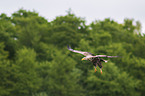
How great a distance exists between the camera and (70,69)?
39.4 metres

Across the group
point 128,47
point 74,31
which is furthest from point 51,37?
point 128,47

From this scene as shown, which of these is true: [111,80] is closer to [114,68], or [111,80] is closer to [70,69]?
[114,68]

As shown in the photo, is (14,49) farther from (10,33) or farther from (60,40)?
(60,40)

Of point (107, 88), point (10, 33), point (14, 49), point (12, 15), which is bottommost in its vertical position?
point (107, 88)

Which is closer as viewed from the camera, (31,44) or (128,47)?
(128,47)

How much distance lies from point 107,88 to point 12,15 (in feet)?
115

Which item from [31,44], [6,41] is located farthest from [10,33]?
[31,44]

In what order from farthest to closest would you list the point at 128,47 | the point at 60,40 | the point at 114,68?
1. the point at 60,40
2. the point at 128,47
3. the point at 114,68

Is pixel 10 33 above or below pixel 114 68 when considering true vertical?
above

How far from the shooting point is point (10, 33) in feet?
138

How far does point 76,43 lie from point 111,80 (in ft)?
43.1

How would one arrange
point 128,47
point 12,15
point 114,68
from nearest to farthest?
point 114,68 < point 128,47 < point 12,15

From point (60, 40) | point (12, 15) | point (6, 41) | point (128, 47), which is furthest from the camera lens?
point (12, 15)

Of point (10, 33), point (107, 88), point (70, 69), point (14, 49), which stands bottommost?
point (107, 88)
